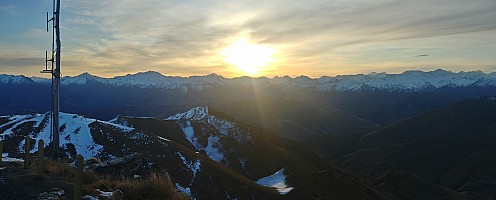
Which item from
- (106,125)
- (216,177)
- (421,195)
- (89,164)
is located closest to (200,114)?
(106,125)

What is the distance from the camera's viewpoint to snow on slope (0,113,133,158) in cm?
6700

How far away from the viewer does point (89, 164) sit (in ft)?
69.2

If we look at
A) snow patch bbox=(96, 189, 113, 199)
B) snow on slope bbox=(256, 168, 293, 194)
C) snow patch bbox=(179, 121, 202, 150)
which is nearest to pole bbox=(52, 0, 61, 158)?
snow patch bbox=(96, 189, 113, 199)

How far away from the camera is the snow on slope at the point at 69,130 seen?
67000 millimetres

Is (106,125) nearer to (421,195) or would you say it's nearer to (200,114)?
(200,114)

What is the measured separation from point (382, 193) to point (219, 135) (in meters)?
44.9

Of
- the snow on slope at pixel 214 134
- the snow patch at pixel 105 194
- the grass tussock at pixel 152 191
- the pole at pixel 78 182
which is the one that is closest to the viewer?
the pole at pixel 78 182

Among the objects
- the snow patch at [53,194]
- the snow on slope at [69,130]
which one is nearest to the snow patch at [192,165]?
the snow on slope at [69,130]

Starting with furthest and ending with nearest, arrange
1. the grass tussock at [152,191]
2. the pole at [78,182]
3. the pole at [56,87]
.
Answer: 1. the pole at [56,87]
2. the grass tussock at [152,191]
3. the pole at [78,182]

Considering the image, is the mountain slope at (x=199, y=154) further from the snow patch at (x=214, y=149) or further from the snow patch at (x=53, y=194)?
the snow patch at (x=53, y=194)

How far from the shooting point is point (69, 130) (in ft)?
242

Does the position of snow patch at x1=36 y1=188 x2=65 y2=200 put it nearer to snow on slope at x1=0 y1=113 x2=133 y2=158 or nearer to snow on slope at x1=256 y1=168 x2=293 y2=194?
snow on slope at x1=256 y1=168 x2=293 y2=194

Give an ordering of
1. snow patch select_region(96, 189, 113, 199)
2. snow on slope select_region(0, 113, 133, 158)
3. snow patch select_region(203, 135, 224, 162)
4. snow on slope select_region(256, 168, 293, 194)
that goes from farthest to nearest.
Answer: snow patch select_region(203, 135, 224, 162)
snow on slope select_region(256, 168, 293, 194)
snow on slope select_region(0, 113, 133, 158)
snow patch select_region(96, 189, 113, 199)

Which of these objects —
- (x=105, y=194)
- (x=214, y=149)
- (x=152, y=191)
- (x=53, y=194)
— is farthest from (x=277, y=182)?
(x=152, y=191)
